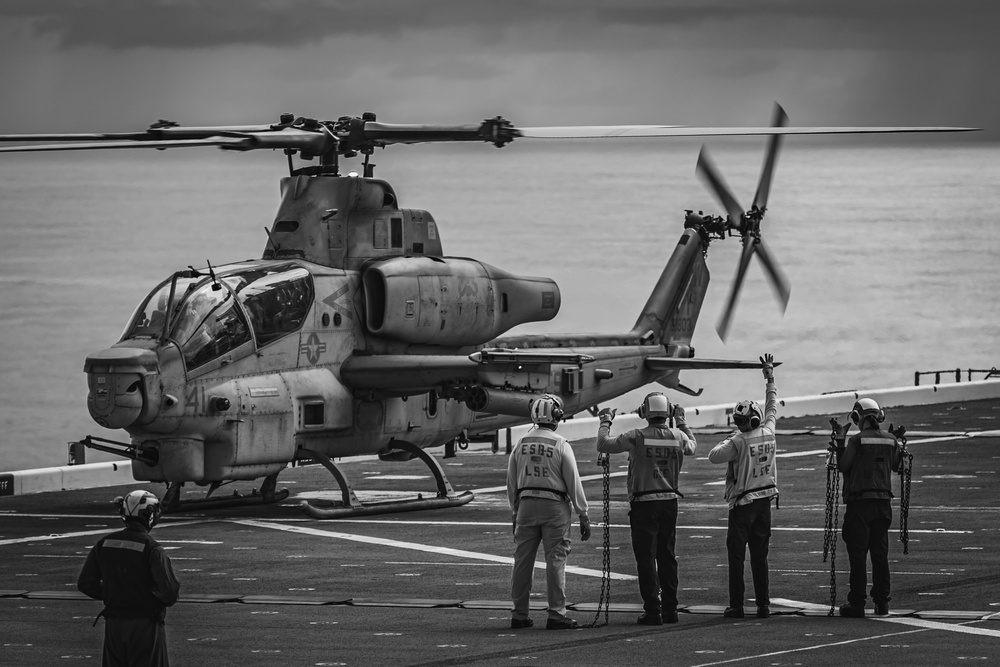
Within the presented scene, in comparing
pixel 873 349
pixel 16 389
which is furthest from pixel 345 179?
pixel 873 349

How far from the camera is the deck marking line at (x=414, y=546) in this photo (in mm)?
17812

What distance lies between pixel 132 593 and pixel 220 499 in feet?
41.2

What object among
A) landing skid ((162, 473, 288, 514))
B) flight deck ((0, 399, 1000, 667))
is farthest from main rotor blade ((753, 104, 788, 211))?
landing skid ((162, 473, 288, 514))

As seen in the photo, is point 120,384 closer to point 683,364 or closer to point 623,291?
point 683,364

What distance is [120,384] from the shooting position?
20.8 m

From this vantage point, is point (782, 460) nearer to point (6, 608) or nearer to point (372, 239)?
point (372, 239)

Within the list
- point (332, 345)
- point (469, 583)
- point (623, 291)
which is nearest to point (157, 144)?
point (332, 345)

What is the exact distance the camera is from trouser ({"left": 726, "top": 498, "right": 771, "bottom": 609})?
1491cm

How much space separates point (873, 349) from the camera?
270 ft

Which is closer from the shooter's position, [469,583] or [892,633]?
[892,633]

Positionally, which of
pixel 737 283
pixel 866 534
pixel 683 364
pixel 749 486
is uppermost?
pixel 737 283

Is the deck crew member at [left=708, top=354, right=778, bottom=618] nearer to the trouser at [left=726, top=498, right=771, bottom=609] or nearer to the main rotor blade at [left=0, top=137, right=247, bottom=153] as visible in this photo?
the trouser at [left=726, top=498, right=771, bottom=609]

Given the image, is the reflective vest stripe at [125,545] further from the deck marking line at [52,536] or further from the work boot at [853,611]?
the deck marking line at [52,536]

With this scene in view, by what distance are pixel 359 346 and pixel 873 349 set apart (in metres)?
61.4
